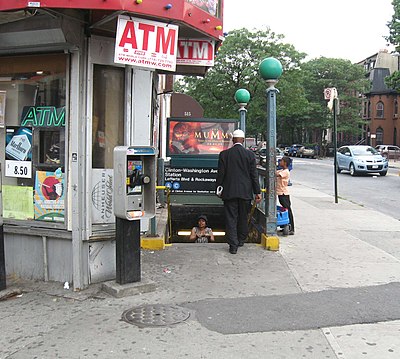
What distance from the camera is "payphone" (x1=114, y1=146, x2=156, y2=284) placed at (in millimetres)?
4812

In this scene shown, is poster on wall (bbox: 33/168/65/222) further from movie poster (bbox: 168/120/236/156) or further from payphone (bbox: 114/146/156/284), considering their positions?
movie poster (bbox: 168/120/236/156)

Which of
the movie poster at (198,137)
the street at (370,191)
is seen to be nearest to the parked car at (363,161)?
the street at (370,191)

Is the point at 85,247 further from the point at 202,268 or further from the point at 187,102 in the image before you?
the point at 187,102

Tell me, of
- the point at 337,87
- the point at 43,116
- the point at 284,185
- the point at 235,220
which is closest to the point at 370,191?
the point at 284,185

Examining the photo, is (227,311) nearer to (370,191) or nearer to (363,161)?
(370,191)

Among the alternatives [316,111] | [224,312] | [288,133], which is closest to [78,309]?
[224,312]

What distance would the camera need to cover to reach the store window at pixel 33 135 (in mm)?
5273

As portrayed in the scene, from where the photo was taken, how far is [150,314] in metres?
4.41

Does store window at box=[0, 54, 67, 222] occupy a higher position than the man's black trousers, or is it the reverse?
store window at box=[0, 54, 67, 222]

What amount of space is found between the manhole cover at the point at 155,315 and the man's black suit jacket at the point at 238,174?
2.46 m

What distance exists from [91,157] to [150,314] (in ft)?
6.20

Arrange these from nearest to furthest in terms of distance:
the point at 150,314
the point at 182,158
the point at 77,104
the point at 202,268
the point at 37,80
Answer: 1. the point at 150,314
2. the point at 77,104
3. the point at 37,80
4. the point at 202,268
5. the point at 182,158

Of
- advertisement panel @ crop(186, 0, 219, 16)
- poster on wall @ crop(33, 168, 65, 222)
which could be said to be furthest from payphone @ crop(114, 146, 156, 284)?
advertisement panel @ crop(186, 0, 219, 16)

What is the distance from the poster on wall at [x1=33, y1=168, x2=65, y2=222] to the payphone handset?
0.81 meters
